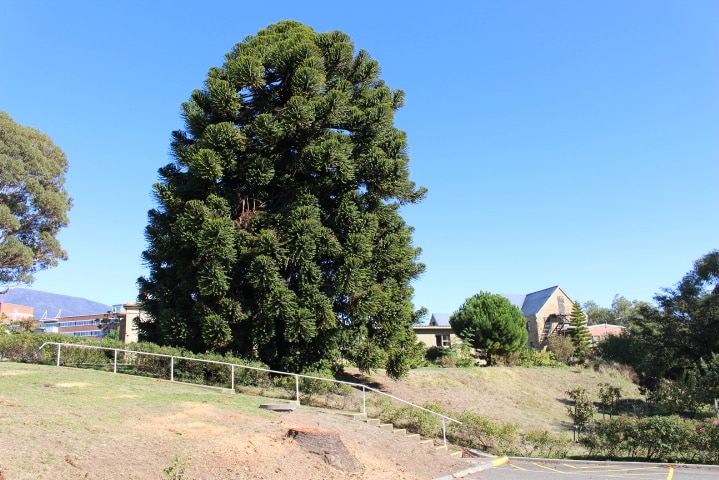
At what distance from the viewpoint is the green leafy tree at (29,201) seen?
31.9 meters

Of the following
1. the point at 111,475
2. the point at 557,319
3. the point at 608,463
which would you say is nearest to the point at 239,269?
the point at 111,475

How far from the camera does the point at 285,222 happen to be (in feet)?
58.6

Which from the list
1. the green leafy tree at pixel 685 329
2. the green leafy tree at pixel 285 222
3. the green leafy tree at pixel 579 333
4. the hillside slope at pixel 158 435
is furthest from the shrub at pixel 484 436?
the green leafy tree at pixel 579 333

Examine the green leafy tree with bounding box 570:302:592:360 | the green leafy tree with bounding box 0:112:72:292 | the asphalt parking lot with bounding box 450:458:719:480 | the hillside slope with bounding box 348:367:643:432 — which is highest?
the green leafy tree with bounding box 0:112:72:292

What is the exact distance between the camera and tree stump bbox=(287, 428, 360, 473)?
31.8 feet

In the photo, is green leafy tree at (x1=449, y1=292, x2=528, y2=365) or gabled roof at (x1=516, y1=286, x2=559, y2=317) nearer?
green leafy tree at (x1=449, y1=292, x2=528, y2=365)

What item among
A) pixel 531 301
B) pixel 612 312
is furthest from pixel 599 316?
pixel 531 301

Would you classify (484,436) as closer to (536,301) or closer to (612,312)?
(536,301)

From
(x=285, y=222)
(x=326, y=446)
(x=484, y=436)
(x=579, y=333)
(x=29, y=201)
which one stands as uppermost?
(x=29, y=201)

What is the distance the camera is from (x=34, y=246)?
Result: 34500 mm

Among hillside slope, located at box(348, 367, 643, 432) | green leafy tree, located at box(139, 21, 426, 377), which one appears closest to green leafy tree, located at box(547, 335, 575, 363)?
hillside slope, located at box(348, 367, 643, 432)

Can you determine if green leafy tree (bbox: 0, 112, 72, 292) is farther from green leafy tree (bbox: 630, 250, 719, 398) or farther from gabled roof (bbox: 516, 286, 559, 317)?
gabled roof (bbox: 516, 286, 559, 317)

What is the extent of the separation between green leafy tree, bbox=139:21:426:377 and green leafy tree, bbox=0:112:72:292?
17415mm

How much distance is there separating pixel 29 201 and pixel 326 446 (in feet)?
105
